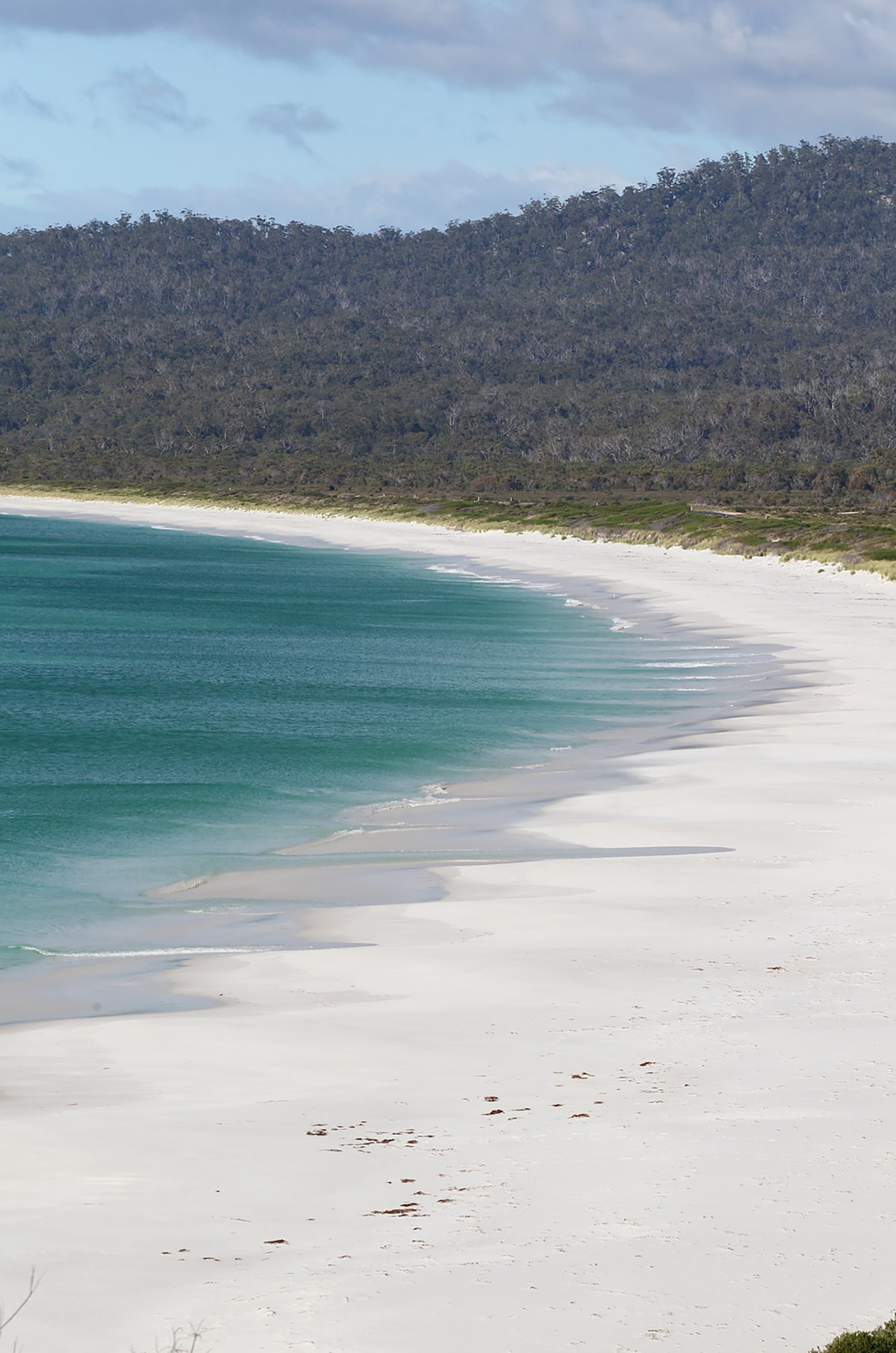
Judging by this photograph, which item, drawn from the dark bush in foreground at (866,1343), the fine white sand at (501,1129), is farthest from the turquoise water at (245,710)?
the dark bush in foreground at (866,1343)

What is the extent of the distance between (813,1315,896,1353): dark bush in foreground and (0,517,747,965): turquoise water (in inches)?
380

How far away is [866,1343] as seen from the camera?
6328 mm

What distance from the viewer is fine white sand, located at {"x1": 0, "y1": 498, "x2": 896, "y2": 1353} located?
6.99 meters

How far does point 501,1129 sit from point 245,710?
78.2ft

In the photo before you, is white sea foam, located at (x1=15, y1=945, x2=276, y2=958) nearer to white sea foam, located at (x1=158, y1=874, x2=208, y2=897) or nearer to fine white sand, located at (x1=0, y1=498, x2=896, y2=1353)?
fine white sand, located at (x1=0, y1=498, x2=896, y2=1353)

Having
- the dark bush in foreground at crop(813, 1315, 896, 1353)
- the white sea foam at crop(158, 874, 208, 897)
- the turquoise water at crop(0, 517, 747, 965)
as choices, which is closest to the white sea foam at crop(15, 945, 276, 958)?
the turquoise water at crop(0, 517, 747, 965)

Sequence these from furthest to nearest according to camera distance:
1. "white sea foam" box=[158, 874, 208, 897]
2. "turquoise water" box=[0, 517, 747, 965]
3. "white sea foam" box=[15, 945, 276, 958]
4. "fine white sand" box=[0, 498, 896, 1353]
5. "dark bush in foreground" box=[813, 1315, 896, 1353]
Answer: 1. "turquoise water" box=[0, 517, 747, 965]
2. "white sea foam" box=[158, 874, 208, 897]
3. "white sea foam" box=[15, 945, 276, 958]
4. "fine white sand" box=[0, 498, 896, 1353]
5. "dark bush in foreground" box=[813, 1315, 896, 1353]

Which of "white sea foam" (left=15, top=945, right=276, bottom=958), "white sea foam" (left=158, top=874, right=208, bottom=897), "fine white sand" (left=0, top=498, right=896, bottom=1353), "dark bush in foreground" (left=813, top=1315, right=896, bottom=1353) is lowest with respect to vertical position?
"white sea foam" (left=158, top=874, right=208, bottom=897)

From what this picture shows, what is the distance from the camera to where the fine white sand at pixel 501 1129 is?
699cm

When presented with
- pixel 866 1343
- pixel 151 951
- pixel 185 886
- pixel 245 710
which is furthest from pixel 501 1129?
pixel 245 710

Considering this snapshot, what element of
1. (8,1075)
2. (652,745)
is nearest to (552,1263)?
(8,1075)

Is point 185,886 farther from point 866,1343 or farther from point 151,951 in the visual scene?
point 866,1343

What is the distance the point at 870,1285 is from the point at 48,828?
15.1 meters

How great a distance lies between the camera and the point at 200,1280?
724cm
